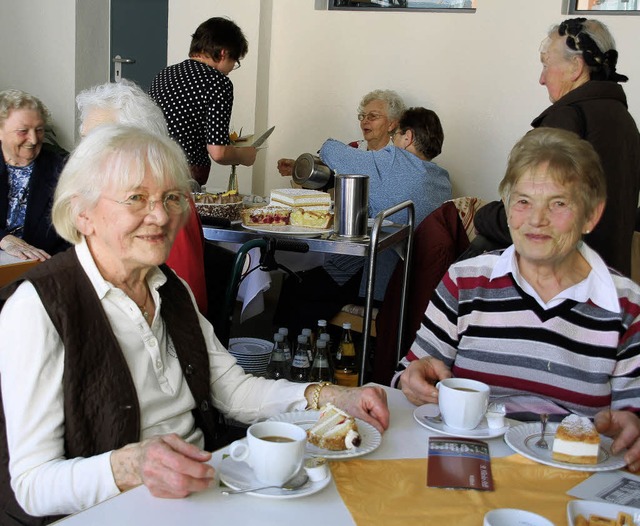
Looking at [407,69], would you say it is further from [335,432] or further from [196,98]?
[335,432]

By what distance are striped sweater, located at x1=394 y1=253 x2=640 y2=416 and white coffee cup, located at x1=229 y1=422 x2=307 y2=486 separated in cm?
70

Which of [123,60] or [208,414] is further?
[123,60]

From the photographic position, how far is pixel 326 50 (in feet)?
17.2

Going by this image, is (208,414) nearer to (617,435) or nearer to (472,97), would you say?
(617,435)

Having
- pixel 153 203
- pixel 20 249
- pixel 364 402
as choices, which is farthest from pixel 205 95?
pixel 364 402

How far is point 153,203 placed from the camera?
59.3 inches

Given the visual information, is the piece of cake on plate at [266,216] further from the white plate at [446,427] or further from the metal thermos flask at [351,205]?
the white plate at [446,427]

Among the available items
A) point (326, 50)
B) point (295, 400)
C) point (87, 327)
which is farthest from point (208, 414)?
point (326, 50)

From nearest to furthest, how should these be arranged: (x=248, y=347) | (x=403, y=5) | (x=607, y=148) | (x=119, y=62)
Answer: (x=607, y=148), (x=248, y=347), (x=403, y=5), (x=119, y=62)

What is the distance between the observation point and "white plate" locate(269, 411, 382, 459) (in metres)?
1.27

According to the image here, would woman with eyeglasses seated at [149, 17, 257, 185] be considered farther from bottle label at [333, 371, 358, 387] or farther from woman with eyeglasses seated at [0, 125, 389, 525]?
woman with eyeglasses seated at [0, 125, 389, 525]

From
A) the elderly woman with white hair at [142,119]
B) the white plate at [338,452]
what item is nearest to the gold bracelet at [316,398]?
the white plate at [338,452]

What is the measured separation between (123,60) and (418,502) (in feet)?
17.6

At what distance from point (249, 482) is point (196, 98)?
3.12 metres
